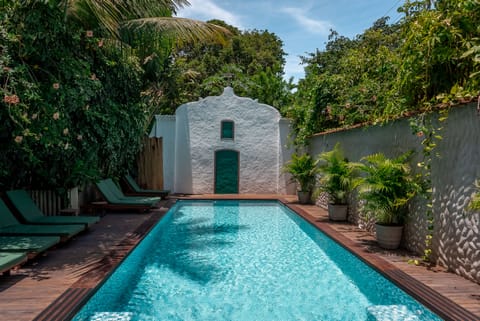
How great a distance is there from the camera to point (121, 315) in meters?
4.36

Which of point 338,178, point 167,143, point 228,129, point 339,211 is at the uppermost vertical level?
point 228,129

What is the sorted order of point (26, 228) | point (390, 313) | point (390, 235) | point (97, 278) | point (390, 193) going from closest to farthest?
point (390, 313), point (97, 278), point (26, 228), point (390, 193), point (390, 235)

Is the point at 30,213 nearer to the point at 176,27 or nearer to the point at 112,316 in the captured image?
the point at 112,316

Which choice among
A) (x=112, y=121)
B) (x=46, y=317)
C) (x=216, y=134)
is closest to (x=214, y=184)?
(x=216, y=134)

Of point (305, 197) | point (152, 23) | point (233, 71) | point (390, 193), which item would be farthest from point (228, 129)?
point (390, 193)

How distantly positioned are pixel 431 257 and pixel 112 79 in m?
7.88

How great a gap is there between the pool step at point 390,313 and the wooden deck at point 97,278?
0.22 m

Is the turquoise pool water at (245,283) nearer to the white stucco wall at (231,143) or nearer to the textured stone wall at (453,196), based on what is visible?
the textured stone wall at (453,196)

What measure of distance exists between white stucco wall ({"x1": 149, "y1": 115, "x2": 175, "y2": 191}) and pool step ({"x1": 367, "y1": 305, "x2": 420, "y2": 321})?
12.0 metres

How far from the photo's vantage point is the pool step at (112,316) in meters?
4.21

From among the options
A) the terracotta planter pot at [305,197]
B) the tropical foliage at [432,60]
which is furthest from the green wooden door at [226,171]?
the tropical foliage at [432,60]

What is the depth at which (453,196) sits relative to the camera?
5.30m

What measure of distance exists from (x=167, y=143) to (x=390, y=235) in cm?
1092

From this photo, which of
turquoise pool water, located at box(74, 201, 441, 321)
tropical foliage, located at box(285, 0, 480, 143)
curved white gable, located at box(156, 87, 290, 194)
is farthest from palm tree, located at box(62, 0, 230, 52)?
curved white gable, located at box(156, 87, 290, 194)
